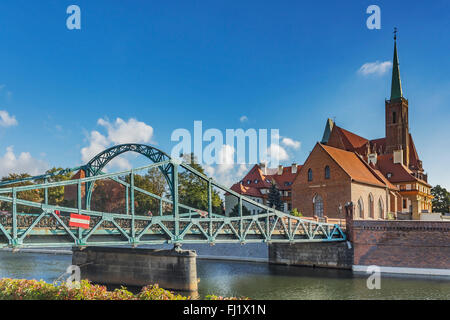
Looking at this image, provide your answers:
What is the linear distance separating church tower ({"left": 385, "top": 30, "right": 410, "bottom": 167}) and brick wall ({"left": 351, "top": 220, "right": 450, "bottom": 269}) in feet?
126

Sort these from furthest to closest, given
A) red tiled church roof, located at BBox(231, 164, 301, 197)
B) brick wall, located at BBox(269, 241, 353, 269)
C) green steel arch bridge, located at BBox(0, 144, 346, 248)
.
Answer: red tiled church roof, located at BBox(231, 164, 301, 197), brick wall, located at BBox(269, 241, 353, 269), green steel arch bridge, located at BBox(0, 144, 346, 248)

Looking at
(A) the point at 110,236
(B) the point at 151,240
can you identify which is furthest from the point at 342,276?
(A) the point at 110,236

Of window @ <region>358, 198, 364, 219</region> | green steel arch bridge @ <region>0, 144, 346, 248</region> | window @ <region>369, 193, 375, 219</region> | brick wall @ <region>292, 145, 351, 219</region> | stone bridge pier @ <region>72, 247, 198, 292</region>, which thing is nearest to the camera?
green steel arch bridge @ <region>0, 144, 346, 248</region>

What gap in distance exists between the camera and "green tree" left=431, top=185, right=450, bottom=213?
74.5 m

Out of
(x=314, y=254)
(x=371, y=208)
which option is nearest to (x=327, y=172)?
(x=371, y=208)

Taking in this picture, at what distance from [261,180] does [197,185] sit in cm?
1574

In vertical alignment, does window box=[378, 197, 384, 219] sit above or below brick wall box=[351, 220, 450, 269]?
above

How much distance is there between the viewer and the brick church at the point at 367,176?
151 feet

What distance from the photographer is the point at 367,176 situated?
50406mm

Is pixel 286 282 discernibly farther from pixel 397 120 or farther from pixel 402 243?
pixel 397 120

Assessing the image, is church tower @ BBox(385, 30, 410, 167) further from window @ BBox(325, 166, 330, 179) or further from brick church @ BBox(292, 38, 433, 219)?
window @ BBox(325, 166, 330, 179)

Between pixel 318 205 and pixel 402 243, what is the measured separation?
16408 mm

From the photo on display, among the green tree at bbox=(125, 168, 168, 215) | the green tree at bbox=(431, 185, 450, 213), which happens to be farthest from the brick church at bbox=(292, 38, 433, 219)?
the green tree at bbox=(125, 168, 168, 215)
